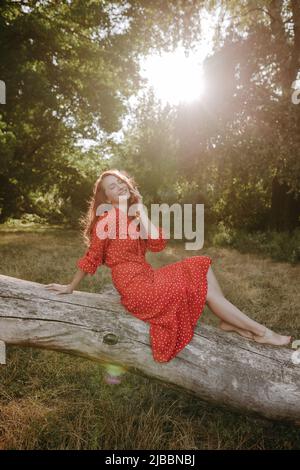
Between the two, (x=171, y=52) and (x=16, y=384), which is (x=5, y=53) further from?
(x=16, y=384)

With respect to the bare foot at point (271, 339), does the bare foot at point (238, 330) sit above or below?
above

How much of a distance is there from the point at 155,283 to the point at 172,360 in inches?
26.7

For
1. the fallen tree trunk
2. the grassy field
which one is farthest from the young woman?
the grassy field

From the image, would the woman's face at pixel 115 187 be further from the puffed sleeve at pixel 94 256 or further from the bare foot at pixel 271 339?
the bare foot at pixel 271 339

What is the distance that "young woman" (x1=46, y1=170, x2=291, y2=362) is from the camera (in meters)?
3.30

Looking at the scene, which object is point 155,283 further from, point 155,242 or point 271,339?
point 271,339

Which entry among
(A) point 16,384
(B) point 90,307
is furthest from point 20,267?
(B) point 90,307

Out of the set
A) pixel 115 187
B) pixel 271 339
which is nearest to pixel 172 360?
pixel 271 339

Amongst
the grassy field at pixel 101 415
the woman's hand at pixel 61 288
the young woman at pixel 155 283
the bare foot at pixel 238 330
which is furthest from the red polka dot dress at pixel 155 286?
the grassy field at pixel 101 415

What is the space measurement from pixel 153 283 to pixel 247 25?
37.5 ft

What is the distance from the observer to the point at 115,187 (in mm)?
3779

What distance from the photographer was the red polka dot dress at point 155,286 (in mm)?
3271

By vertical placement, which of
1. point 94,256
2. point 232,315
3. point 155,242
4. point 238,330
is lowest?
point 238,330

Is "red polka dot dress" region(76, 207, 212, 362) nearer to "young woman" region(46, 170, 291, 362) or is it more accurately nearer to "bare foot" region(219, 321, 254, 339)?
"young woman" region(46, 170, 291, 362)
